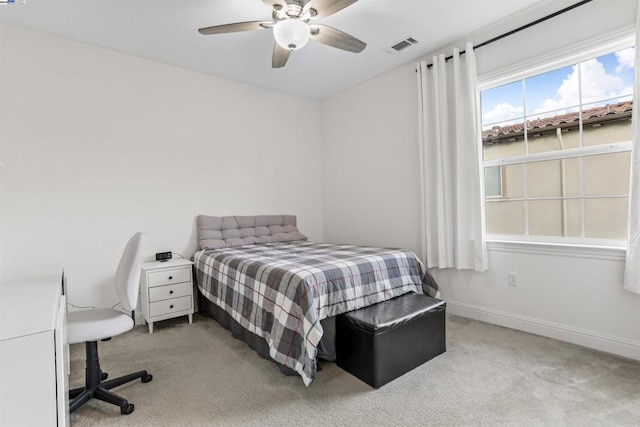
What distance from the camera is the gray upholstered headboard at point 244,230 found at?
3.53 meters

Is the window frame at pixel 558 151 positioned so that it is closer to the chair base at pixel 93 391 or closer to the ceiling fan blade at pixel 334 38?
the ceiling fan blade at pixel 334 38

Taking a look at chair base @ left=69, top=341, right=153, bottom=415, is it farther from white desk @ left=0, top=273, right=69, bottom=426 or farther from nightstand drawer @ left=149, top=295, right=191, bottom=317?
nightstand drawer @ left=149, top=295, right=191, bottom=317

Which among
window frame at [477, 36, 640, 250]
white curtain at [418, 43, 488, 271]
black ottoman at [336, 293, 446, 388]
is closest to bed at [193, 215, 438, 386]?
black ottoman at [336, 293, 446, 388]

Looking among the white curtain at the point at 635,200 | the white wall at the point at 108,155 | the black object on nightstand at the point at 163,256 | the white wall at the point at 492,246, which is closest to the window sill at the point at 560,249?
the white wall at the point at 492,246

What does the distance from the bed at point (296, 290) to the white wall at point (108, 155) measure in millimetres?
816

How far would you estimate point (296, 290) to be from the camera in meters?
1.94

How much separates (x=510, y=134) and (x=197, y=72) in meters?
3.41

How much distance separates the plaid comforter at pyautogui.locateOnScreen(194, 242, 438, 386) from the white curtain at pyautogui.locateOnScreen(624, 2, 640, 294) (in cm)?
130

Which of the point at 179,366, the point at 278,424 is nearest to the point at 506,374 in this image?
the point at 278,424

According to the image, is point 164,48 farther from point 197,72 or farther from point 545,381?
point 545,381

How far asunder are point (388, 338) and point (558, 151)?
83.9 inches

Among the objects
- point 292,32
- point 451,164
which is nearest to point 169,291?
point 292,32

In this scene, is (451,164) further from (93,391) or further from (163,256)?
(93,391)

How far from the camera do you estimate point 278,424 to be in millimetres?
1621
